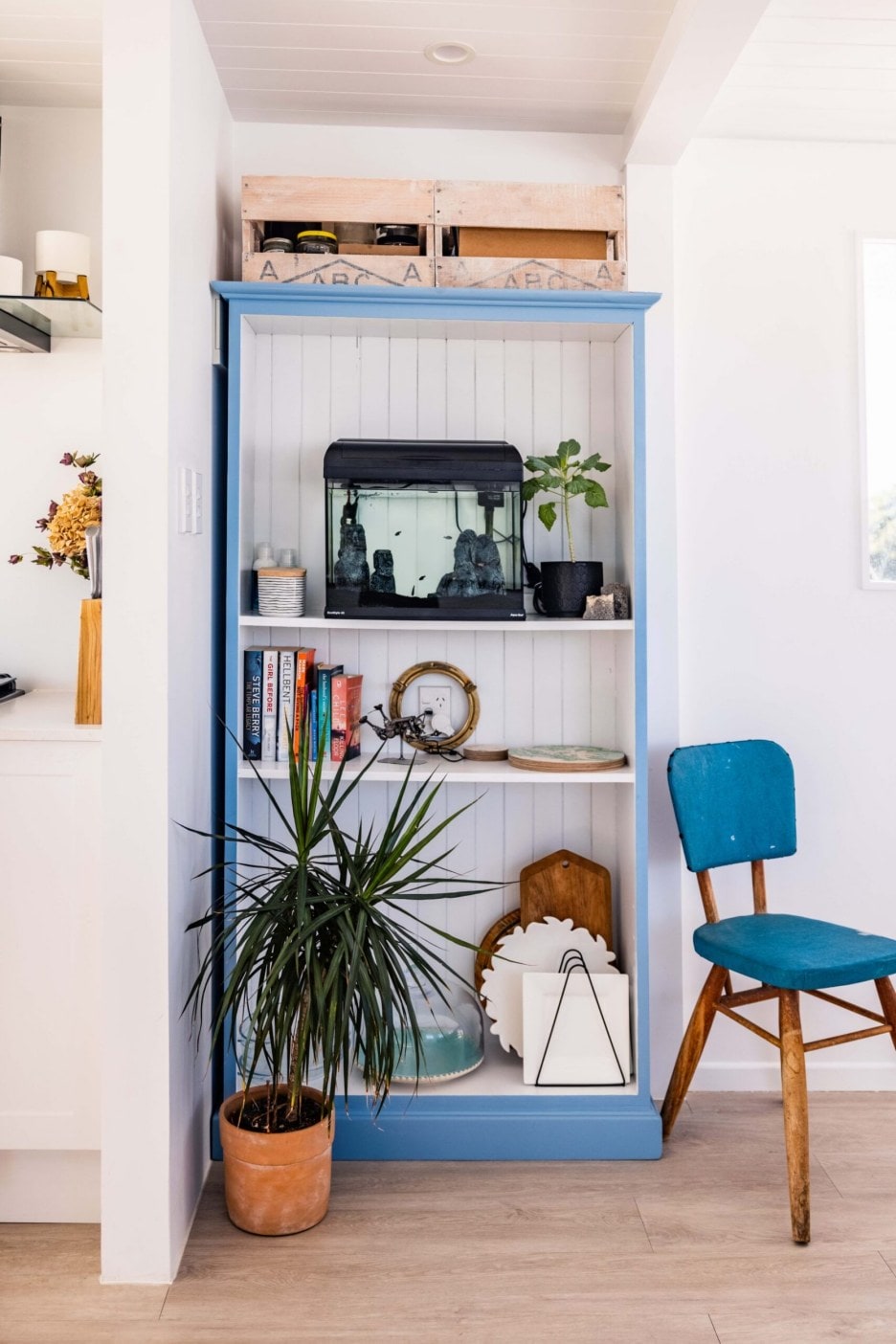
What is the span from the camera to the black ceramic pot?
2.58 metres

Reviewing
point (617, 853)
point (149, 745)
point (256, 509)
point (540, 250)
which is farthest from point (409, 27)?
point (617, 853)

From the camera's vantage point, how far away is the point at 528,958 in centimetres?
268

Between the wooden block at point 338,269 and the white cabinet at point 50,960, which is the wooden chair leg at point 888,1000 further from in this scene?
the wooden block at point 338,269

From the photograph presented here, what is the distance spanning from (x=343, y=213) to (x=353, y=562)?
0.81 m

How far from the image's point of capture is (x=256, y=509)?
2.79 m

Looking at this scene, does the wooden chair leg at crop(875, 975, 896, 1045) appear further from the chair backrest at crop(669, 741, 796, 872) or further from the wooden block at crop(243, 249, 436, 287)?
the wooden block at crop(243, 249, 436, 287)

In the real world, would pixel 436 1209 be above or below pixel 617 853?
below

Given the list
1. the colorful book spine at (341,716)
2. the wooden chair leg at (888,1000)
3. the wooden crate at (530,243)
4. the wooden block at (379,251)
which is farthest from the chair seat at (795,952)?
the wooden block at (379,251)

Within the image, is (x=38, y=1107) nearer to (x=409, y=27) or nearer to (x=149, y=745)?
(x=149, y=745)

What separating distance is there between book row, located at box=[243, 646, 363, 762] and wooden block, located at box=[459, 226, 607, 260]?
1047 millimetres

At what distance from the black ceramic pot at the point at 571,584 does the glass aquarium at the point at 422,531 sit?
10cm

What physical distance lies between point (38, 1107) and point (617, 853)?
1446 mm

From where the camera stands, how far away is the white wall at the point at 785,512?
9.27 feet

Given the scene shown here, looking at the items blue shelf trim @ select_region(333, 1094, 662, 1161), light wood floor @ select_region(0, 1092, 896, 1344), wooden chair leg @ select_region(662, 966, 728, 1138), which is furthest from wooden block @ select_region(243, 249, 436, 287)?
light wood floor @ select_region(0, 1092, 896, 1344)
